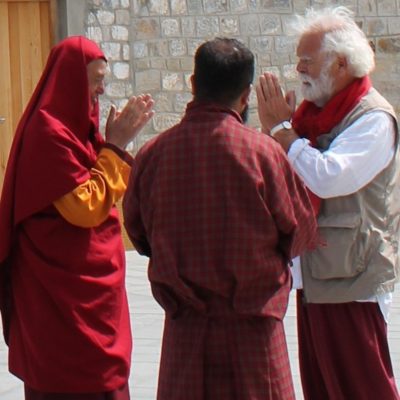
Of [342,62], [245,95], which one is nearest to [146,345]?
[342,62]

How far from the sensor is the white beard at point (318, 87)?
4391 mm

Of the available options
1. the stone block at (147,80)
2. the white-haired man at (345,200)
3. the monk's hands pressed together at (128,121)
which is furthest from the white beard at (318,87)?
the stone block at (147,80)

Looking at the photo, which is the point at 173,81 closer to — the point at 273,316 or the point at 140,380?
the point at 140,380

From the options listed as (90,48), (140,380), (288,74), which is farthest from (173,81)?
(90,48)

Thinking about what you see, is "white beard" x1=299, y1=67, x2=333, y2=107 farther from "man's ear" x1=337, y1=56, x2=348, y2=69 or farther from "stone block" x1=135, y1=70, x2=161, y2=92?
"stone block" x1=135, y1=70, x2=161, y2=92

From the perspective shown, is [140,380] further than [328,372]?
Yes

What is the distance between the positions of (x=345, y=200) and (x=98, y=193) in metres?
0.87

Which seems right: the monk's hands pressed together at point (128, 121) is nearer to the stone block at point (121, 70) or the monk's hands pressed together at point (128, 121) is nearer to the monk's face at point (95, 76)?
the monk's face at point (95, 76)

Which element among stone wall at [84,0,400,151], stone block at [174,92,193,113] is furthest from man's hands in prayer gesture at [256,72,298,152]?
stone block at [174,92,193,113]

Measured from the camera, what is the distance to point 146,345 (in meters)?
6.99

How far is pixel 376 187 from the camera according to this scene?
4340 mm

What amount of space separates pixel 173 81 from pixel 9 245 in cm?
709

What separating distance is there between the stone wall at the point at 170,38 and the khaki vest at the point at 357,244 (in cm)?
665

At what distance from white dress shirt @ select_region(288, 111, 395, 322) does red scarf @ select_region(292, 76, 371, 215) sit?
0.07 meters
